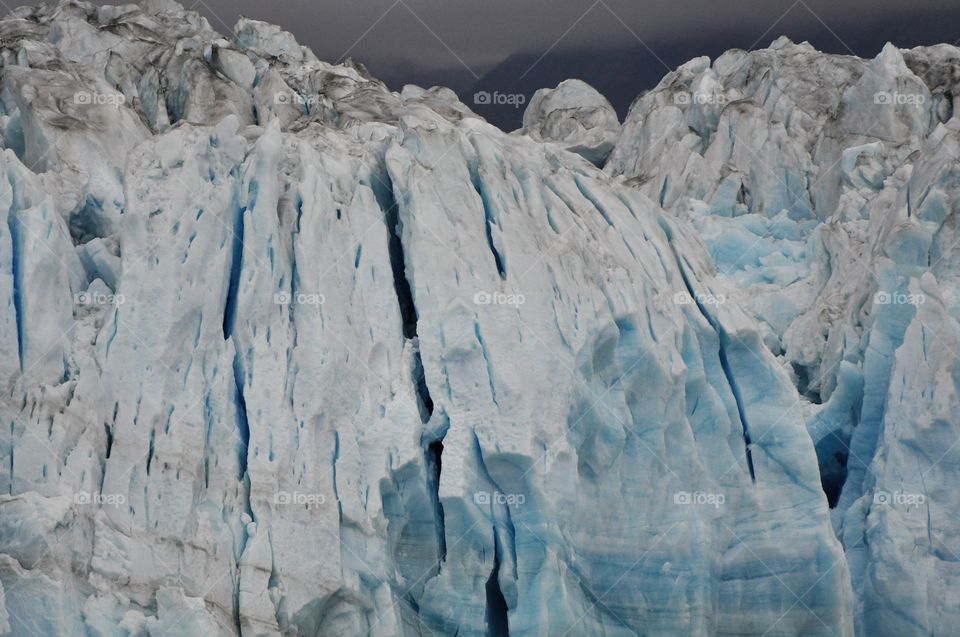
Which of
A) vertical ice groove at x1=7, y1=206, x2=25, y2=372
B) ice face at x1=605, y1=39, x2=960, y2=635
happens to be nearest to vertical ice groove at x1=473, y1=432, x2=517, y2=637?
ice face at x1=605, y1=39, x2=960, y2=635

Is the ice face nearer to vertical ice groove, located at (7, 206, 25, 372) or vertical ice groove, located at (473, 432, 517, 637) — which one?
vertical ice groove, located at (473, 432, 517, 637)

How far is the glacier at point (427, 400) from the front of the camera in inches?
550

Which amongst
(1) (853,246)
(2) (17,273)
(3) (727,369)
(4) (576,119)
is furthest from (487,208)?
(4) (576,119)

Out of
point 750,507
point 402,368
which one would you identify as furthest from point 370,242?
point 750,507

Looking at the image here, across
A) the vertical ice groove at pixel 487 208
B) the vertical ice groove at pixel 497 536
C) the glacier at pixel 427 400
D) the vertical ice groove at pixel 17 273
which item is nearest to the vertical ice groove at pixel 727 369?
the glacier at pixel 427 400

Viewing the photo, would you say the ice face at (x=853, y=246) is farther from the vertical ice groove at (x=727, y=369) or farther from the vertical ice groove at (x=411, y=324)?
the vertical ice groove at (x=411, y=324)

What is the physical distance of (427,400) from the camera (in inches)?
634

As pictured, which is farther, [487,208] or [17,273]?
[487,208]

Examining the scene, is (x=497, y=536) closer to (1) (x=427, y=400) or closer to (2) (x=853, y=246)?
(1) (x=427, y=400)

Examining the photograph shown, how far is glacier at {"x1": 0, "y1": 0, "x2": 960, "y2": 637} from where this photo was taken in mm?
13961

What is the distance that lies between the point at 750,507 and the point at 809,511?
80 cm

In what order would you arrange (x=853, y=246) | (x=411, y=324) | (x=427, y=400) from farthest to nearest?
(x=853, y=246) → (x=411, y=324) → (x=427, y=400)

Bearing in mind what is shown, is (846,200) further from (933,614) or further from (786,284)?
(933,614)

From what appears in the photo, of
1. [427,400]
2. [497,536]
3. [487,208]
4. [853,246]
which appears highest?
[853,246]
